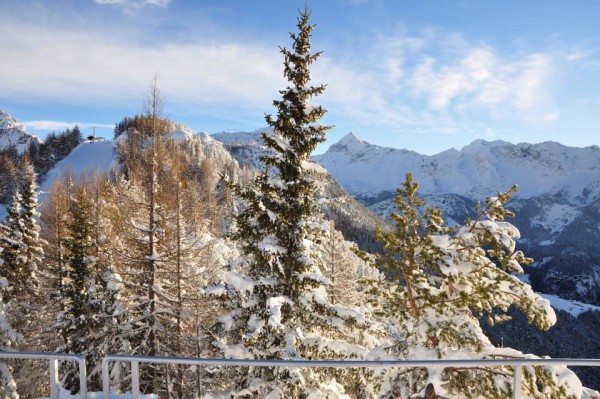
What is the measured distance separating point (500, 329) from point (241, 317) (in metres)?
127

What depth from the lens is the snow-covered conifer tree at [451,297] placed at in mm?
7746

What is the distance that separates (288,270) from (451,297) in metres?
4.21

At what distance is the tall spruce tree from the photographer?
9.93 metres

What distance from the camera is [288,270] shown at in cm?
1092

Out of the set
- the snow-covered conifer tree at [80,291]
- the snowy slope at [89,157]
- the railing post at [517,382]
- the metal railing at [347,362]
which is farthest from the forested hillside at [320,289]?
the snowy slope at [89,157]

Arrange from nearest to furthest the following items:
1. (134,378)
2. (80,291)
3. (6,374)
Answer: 1. (134,378)
2. (6,374)
3. (80,291)

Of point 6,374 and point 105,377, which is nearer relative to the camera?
point 105,377

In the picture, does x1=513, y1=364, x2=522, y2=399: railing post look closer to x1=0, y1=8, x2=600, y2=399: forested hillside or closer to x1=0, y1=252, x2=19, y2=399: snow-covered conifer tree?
x1=0, y1=8, x2=600, y2=399: forested hillside

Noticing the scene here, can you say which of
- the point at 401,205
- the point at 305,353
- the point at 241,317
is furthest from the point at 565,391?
the point at 241,317

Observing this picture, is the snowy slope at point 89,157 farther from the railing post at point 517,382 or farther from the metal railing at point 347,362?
the railing post at point 517,382

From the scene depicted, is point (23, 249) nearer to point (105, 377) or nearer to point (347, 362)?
point (105, 377)

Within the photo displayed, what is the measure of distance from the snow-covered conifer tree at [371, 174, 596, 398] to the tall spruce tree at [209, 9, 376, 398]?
6.59 feet

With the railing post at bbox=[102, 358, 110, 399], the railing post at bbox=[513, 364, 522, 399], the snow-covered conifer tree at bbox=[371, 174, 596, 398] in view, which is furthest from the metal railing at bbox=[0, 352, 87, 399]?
the railing post at bbox=[513, 364, 522, 399]

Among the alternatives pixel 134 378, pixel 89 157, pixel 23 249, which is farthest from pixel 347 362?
pixel 89 157
